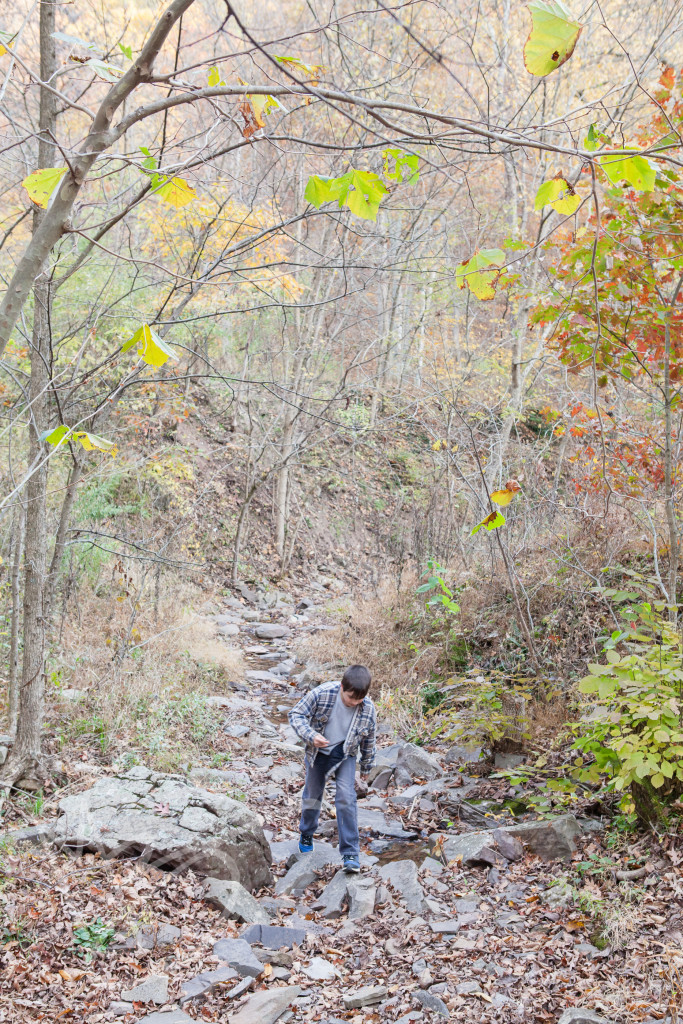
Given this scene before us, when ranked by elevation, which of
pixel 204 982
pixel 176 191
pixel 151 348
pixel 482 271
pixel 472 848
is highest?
pixel 176 191

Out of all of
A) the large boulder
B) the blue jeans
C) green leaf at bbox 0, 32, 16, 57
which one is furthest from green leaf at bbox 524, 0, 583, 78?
the blue jeans

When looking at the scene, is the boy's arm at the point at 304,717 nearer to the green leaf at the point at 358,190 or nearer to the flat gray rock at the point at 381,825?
the flat gray rock at the point at 381,825

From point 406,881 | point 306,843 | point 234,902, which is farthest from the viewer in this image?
point 306,843

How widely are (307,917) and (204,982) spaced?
1213 millimetres

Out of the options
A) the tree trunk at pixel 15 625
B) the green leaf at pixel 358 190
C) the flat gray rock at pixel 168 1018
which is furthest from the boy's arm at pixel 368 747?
the green leaf at pixel 358 190

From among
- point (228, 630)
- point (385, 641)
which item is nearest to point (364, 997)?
point (385, 641)

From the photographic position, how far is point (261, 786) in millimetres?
6328

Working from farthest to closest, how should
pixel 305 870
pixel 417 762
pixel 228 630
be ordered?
pixel 228 630, pixel 417 762, pixel 305 870

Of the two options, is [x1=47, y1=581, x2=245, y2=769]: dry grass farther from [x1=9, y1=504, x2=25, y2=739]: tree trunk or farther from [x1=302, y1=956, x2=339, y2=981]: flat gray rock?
[x1=302, y1=956, x2=339, y2=981]: flat gray rock

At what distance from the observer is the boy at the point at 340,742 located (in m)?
4.86

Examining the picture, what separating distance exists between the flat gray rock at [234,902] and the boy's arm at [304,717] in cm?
101

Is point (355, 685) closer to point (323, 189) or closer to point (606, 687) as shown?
point (606, 687)

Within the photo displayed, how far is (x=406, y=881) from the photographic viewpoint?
4535mm

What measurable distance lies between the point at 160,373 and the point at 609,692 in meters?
9.29
